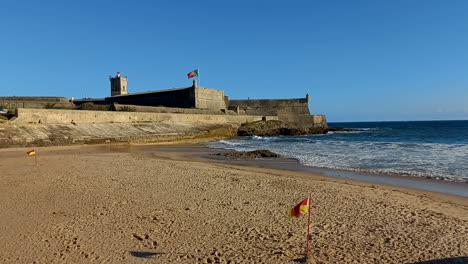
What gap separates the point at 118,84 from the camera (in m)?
57.6

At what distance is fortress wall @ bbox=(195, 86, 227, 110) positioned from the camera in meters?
43.0

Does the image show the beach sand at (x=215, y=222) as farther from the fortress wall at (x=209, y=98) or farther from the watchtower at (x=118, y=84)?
the watchtower at (x=118, y=84)

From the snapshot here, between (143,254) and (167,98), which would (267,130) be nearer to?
(167,98)

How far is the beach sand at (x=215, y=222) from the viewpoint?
4.31 metres

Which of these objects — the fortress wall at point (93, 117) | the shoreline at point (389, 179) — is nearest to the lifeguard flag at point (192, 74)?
the fortress wall at point (93, 117)

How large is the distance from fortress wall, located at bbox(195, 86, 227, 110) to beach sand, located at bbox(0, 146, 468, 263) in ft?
112

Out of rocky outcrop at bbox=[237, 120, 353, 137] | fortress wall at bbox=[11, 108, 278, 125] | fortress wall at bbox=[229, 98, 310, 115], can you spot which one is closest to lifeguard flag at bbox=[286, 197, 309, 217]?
fortress wall at bbox=[11, 108, 278, 125]

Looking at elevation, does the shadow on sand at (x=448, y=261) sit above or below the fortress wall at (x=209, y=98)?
below

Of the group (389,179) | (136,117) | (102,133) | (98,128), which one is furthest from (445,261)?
(136,117)

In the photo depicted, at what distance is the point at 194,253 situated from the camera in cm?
434

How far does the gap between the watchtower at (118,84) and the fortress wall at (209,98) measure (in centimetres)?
1935

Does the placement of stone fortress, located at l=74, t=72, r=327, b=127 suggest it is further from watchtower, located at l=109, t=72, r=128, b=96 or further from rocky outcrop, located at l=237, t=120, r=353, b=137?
rocky outcrop, located at l=237, t=120, r=353, b=137

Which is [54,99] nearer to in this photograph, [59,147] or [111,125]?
[111,125]

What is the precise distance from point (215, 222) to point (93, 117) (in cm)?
2225
